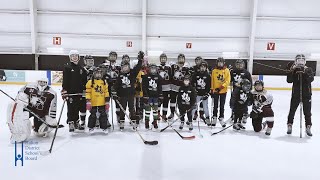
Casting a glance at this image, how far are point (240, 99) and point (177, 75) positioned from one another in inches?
45.3

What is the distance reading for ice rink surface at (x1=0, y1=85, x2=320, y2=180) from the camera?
336cm

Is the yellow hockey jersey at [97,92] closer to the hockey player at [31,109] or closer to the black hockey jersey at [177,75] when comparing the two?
the hockey player at [31,109]

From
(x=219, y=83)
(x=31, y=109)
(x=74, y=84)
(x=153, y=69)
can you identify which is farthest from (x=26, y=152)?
(x=219, y=83)

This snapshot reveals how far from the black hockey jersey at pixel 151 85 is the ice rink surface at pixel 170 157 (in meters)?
0.63

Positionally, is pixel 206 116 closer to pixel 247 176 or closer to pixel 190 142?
pixel 190 142

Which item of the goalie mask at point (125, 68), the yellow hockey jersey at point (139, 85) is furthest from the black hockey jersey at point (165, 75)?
the goalie mask at point (125, 68)

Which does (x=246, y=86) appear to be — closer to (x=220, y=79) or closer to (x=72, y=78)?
(x=220, y=79)

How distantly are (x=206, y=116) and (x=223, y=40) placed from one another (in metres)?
7.17

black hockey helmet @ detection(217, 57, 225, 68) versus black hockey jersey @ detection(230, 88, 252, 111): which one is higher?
black hockey helmet @ detection(217, 57, 225, 68)

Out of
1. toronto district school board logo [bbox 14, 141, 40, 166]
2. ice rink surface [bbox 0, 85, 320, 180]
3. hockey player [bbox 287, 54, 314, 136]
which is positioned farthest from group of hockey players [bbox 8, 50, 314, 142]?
ice rink surface [bbox 0, 85, 320, 180]

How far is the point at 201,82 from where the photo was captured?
531 cm

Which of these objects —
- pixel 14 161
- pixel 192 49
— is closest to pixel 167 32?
pixel 192 49

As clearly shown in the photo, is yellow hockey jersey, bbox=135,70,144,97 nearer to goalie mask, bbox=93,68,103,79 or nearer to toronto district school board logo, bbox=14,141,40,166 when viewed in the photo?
goalie mask, bbox=93,68,103,79

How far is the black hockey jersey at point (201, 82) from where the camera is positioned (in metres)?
5.29
